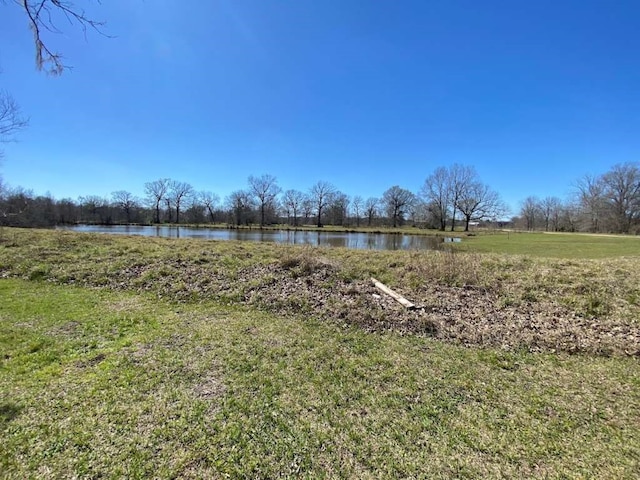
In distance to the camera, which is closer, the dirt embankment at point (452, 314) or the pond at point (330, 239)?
the dirt embankment at point (452, 314)

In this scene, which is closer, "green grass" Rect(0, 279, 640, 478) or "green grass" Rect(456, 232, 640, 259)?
"green grass" Rect(0, 279, 640, 478)

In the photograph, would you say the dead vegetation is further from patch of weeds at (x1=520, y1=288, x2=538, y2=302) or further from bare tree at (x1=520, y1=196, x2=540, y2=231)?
bare tree at (x1=520, y1=196, x2=540, y2=231)

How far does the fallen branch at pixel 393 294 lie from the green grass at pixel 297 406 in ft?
4.34

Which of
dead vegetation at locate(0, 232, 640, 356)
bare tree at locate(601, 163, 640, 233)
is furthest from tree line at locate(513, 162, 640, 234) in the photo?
dead vegetation at locate(0, 232, 640, 356)

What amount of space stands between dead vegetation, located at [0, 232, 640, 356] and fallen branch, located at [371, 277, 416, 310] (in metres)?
0.19

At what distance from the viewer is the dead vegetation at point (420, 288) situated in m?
5.37

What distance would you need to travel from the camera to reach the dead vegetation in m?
5.37

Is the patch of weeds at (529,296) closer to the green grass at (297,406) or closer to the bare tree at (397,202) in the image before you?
the green grass at (297,406)

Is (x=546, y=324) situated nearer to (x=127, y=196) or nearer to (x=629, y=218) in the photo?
(x=629, y=218)

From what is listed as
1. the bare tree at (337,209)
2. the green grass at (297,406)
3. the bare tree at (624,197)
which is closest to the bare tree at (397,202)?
the bare tree at (337,209)

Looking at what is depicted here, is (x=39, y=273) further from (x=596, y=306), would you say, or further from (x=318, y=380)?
(x=596, y=306)

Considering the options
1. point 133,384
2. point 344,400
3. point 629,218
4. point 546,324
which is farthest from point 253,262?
point 629,218

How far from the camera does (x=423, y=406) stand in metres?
3.12

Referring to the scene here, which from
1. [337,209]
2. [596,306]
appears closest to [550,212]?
[337,209]
